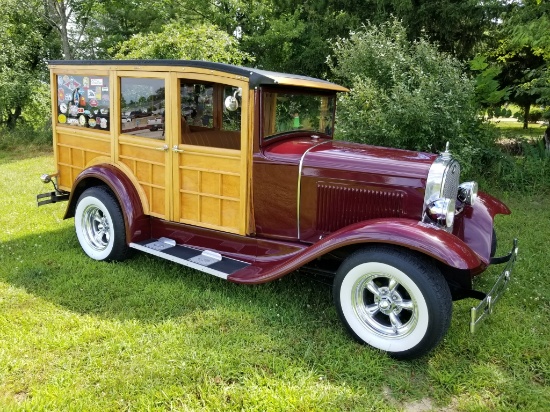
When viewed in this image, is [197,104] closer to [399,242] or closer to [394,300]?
[399,242]

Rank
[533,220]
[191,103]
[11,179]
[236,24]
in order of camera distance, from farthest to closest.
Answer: [236,24] → [11,179] → [533,220] → [191,103]

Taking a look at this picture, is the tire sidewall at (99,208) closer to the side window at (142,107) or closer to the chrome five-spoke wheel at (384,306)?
the side window at (142,107)

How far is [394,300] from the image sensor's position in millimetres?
3070

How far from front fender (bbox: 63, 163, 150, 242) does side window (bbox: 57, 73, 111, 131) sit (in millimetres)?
474

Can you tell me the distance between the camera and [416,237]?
2.90 metres

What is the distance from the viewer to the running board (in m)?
3.78

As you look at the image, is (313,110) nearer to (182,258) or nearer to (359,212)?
(359,212)

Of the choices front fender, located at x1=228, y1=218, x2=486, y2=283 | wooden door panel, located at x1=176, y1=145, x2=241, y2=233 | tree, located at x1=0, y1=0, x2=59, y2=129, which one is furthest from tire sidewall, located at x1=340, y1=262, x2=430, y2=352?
tree, located at x1=0, y1=0, x2=59, y2=129

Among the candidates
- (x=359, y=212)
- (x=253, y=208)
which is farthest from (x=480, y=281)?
(x=253, y=208)

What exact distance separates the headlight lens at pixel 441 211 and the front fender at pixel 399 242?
0.17m

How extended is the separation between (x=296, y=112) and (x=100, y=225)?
2416 millimetres

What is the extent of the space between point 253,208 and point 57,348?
183 centimetres

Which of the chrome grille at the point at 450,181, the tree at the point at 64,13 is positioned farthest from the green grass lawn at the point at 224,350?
the tree at the point at 64,13

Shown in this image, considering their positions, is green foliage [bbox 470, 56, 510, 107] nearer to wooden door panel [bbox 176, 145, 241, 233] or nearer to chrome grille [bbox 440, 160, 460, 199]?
chrome grille [bbox 440, 160, 460, 199]
